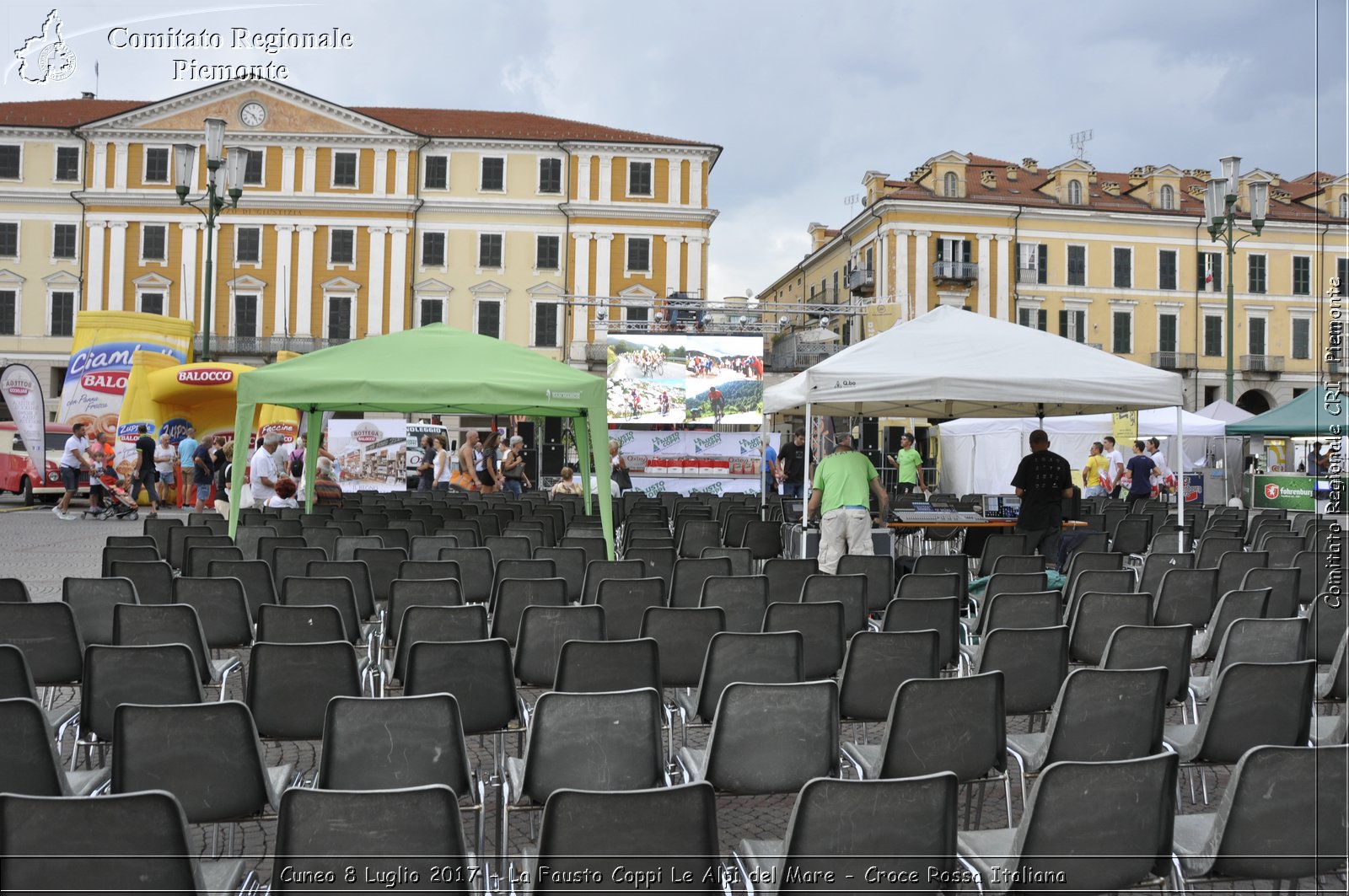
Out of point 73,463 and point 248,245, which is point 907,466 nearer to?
point 73,463

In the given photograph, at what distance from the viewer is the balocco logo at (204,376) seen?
22.6 m

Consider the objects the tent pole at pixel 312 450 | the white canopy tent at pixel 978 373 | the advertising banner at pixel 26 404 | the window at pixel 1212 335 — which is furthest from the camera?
the window at pixel 1212 335

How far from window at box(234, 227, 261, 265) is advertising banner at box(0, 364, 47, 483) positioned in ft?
94.1

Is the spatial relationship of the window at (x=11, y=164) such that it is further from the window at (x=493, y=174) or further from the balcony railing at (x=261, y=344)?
the window at (x=493, y=174)

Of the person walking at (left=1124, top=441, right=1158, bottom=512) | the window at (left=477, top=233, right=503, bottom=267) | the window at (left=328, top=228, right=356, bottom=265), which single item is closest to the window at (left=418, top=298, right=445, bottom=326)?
the window at (left=477, top=233, right=503, bottom=267)

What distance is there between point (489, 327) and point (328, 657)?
43.2 metres

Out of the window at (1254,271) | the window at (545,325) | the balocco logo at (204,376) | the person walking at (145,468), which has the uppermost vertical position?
the window at (1254,271)

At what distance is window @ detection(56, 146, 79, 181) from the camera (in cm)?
4562

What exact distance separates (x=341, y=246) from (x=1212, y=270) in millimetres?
38142

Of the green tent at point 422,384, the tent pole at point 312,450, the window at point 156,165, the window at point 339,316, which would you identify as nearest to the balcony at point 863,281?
the window at point 339,316

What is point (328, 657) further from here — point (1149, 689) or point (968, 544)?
point (968, 544)

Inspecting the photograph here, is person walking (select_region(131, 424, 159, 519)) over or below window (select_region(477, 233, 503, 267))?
below

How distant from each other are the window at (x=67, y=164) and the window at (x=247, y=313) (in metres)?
8.26

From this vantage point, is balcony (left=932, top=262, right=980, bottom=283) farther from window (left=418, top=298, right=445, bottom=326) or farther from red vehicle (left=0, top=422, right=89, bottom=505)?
red vehicle (left=0, top=422, right=89, bottom=505)
